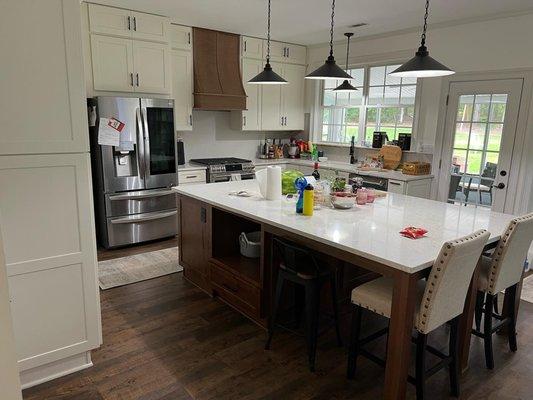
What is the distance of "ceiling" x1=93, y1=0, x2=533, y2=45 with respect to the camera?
383 cm

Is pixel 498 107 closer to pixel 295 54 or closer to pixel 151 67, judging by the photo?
pixel 295 54

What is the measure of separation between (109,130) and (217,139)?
193cm

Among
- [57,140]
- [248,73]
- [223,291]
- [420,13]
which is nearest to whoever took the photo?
[57,140]

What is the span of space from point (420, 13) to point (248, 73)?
238 centimetres

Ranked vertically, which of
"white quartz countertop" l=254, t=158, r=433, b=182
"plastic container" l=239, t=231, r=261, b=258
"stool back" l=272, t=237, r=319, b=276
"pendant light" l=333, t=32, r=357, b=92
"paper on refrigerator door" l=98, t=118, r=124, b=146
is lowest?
"plastic container" l=239, t=231, r=261, b=258

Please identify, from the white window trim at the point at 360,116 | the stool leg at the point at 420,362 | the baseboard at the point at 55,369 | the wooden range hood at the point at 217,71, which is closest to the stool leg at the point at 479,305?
the stool leg at the point at 420,362

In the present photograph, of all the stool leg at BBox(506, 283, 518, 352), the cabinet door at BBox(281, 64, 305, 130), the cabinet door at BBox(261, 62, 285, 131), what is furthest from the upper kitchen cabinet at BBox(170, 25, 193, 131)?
the stool leg at BBox(506, 283, 518, 352)

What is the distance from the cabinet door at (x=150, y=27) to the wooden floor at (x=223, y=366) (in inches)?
120

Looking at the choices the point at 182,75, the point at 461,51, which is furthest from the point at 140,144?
the point at 461,51

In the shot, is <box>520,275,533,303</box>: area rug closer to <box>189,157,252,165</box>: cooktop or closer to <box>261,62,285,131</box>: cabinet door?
<box>189,157,252,165</box>: cooktop

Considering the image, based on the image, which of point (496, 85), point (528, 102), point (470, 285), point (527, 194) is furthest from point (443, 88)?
point (470, 285)

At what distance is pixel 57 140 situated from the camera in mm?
2072

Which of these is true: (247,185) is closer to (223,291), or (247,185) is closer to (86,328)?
(223,291)

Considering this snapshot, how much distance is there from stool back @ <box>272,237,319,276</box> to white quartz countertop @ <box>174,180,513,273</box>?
0.30ft
